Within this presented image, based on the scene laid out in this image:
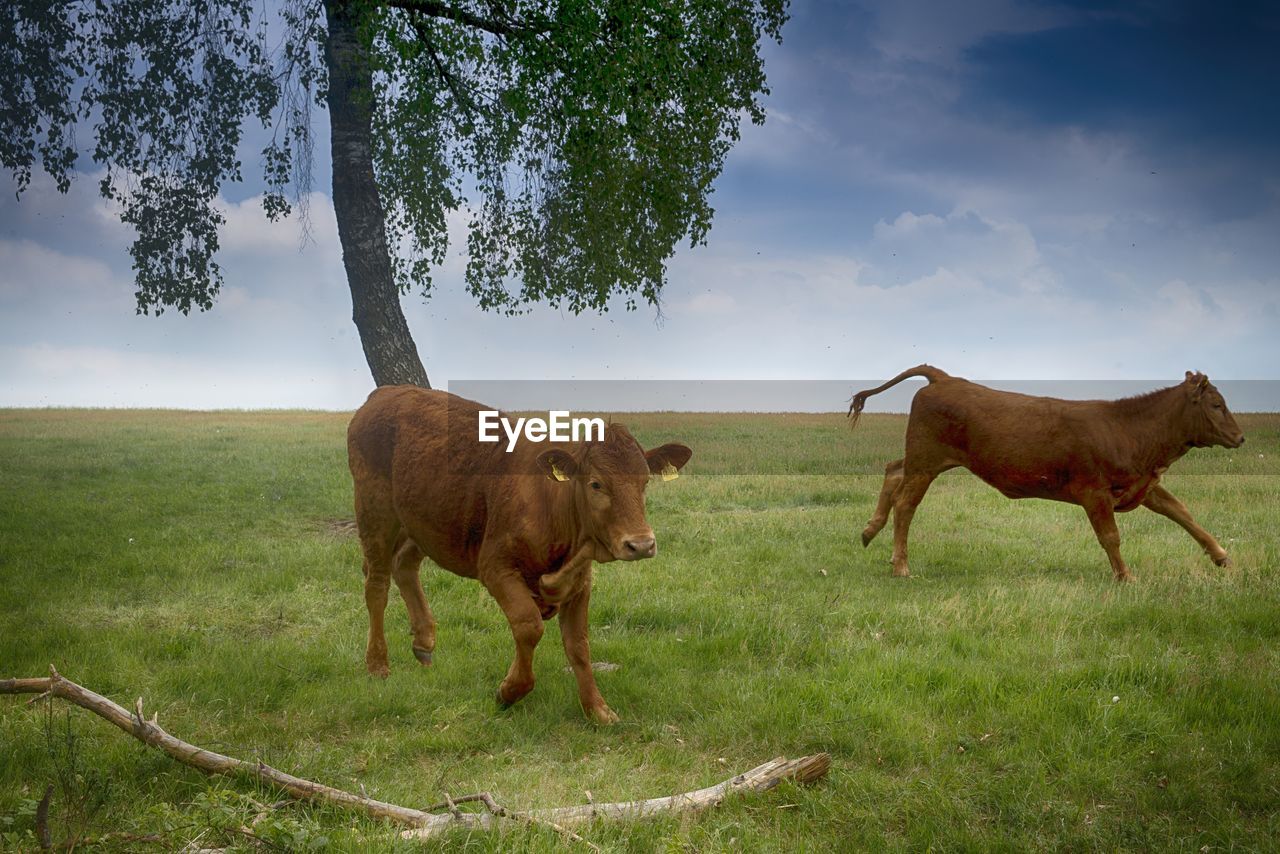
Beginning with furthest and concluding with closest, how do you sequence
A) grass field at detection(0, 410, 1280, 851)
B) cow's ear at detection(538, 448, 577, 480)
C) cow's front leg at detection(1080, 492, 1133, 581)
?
cow's front leg at detection(1080, 492, 1133, 581)
cow's ear at detection(538, 448, 577, 480)
grass field at detection(0, 410, 1280, 851)

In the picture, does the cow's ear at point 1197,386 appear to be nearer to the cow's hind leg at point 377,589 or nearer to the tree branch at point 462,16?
the cow's hind leg at point 377,589

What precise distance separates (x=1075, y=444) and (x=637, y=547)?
6959mm

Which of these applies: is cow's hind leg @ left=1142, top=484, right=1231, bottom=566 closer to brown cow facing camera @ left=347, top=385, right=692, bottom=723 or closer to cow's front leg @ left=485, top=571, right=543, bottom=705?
brown cow facing camera @ left=347, top=385, right=692, bottom=723

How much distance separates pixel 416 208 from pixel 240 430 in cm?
1296

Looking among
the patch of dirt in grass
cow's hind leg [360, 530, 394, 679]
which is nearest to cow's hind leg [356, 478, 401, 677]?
cow's hind leg [360, 530, 394, 679]

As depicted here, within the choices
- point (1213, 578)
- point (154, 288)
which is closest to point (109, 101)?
point (154, 288)

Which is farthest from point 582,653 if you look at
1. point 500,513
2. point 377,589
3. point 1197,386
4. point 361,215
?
point 361,215

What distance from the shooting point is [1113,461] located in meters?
10.7

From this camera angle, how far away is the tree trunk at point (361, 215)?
46.1 feet

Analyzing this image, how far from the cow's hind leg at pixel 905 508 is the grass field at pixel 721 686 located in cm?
29

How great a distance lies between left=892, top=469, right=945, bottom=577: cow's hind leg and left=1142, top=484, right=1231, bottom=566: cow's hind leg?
2410 mm

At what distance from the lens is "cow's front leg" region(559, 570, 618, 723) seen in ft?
21.7

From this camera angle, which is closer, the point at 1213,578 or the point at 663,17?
the point at 1213,578

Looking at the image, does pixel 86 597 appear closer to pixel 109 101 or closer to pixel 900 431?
pixel 109 101
